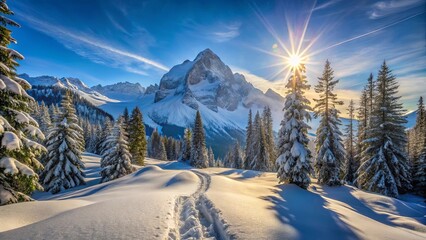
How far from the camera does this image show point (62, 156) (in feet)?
88.5

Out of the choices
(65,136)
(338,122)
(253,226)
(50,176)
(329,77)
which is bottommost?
(50,176)

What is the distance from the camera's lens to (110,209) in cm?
947

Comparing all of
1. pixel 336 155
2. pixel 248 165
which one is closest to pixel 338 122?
pixel 336 155

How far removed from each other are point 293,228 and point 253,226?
166 cm

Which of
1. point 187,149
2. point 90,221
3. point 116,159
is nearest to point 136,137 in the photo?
point 116,159

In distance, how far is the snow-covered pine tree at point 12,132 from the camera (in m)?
10.3

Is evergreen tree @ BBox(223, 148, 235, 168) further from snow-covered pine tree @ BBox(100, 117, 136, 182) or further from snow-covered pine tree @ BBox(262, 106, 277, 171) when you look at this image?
snow-covered pine tree @ BBox(100, 117, 136, 182)

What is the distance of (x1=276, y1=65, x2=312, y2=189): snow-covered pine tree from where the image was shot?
2094 cm

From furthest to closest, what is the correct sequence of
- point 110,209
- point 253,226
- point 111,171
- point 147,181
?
point 111,171
point 147,181
point 110,209
point 253,226

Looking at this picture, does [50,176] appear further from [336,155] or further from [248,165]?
[248,165]

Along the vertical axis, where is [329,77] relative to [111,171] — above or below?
above

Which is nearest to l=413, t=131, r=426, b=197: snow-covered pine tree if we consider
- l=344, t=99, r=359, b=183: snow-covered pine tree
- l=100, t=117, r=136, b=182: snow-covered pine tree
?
l=344, t=99, r=359, b=183: snow-covered pine tree

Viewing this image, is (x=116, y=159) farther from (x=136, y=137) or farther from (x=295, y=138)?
(x=295, y=138)

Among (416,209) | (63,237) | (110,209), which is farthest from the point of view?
(416,209)
